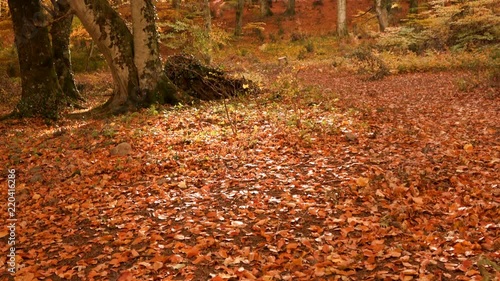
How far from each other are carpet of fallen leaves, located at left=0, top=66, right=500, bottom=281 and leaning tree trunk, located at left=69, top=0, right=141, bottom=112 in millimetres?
1137

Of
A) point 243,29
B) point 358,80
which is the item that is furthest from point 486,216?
point 243,29

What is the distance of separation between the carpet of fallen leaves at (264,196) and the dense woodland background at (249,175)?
3 centimetres

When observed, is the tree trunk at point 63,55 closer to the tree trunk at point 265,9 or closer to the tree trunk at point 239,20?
the tree trunk at point 239,20

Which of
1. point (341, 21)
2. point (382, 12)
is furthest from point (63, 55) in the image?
point (341, 21)

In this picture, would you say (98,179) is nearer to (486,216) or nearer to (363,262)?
(363,262)

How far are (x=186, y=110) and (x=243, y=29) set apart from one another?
2100 cm

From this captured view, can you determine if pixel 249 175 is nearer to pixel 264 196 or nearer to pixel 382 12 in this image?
pixel 264 196

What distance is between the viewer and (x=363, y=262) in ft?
13.6

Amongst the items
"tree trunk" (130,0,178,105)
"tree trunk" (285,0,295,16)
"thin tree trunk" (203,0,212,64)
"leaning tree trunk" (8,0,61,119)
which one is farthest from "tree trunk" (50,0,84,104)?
"tree trunk" (285,0,295,16)

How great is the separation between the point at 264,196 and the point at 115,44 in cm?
708

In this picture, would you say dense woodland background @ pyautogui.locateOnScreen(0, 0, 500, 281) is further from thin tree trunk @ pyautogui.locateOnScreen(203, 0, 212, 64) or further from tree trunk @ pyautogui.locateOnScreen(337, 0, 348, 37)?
tree trunk @ pyautogui.locateOnScreen(337, 0, 348, 37)

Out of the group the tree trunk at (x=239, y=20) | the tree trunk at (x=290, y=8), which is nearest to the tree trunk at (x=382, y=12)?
the tree trunk at (x=239, y=20)

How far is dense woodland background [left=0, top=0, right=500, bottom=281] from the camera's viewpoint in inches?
171

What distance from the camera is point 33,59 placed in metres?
11.7
